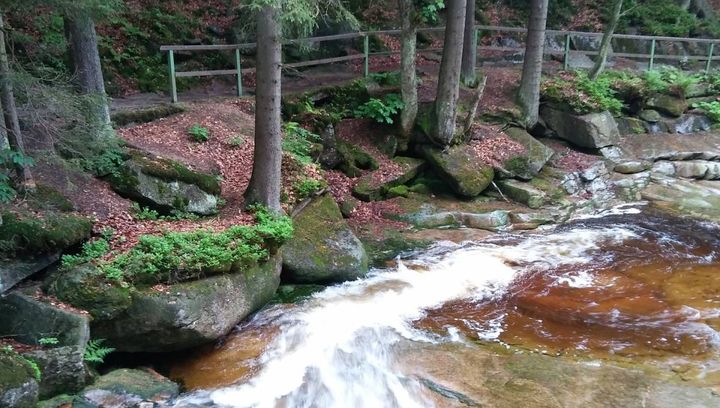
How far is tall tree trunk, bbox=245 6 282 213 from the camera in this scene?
27.1 ft

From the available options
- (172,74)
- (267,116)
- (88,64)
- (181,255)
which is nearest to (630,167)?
(267,116)

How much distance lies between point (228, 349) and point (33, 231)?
2.86m

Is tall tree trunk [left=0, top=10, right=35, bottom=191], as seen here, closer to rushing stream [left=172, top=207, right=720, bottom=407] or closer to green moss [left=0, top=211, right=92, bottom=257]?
green moss [left=0, top=211, right=92, bottom=257]

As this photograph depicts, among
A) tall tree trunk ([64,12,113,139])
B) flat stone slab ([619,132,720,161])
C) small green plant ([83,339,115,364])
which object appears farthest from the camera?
flat stone slab ([619,132,720,161])

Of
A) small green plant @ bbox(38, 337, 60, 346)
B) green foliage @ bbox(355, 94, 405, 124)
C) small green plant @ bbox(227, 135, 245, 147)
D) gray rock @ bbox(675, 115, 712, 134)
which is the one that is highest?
green foliage @ bbox(355, 94, 405, 124)

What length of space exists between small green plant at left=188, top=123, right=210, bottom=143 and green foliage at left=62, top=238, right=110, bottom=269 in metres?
4.11

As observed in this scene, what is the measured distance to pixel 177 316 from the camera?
682 cm

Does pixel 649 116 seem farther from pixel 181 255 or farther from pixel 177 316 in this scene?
pixel 177 316

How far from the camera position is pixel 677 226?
1217 cm

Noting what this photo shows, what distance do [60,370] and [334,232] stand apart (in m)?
5.08

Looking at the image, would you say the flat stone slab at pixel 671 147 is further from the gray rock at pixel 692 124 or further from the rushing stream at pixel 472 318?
the rushing stream at pixel 472 318

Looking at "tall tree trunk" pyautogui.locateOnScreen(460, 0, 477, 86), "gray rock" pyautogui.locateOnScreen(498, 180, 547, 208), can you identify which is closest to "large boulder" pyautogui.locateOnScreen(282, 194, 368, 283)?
"gray rock" pyautogui.locateOnScreen(498, 180, 547, 208)

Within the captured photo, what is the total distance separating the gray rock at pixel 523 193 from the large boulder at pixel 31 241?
31.3 ft

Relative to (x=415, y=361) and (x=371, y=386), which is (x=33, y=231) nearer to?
(x=371, y=386)
